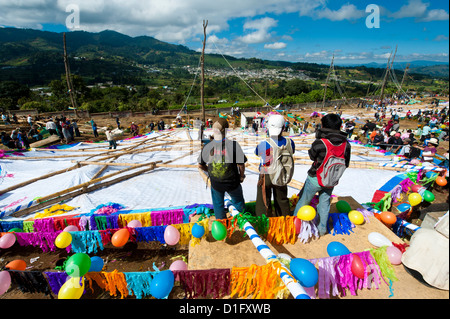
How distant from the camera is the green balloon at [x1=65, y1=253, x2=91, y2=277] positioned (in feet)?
6.73

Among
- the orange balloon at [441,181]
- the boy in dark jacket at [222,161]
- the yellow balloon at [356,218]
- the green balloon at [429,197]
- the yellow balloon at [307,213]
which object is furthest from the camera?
the orange balloon at [441,181]

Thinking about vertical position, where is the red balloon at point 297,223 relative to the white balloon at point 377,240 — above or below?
above

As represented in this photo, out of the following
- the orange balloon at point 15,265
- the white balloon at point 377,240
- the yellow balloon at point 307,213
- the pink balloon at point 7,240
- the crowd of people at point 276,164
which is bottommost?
the orange balloon at point 15,265

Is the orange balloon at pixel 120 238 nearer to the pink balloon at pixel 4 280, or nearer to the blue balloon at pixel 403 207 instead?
the pink balloon at pixel 4 280

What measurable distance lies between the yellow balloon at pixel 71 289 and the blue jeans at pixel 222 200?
1710 mm

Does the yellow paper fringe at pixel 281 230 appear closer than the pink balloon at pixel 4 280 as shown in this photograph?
No

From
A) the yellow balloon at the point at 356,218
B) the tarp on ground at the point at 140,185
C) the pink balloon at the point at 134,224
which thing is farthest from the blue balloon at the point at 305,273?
the pink balloon at the point at 134,224

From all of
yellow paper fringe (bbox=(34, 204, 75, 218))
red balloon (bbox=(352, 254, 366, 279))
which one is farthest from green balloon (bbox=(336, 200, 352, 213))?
yellow paper fringe (bbox=(34, 204, 75, 218))

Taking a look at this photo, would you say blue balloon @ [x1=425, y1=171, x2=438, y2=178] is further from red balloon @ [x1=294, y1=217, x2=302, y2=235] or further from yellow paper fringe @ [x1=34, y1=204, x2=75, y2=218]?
yellow paper fringe @ [x1=34, y1=204, x2=75, y2=218]

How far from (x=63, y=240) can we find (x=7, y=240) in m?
0.99

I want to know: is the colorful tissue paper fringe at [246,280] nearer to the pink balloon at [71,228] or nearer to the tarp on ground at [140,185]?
the pink balloon at [71,228]

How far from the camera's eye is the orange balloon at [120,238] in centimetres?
279

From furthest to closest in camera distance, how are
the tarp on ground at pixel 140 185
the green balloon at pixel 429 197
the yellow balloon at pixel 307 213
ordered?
1. the green balloon at pixel 429 197
2. the tarp on ground at pixel 140 185
3. the yellow balloon at pixel 307 213

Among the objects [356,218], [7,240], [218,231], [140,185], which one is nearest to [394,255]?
[356,218]
